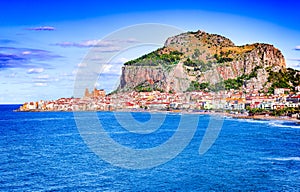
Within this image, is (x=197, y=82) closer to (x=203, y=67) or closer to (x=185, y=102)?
(x=203, y=67)

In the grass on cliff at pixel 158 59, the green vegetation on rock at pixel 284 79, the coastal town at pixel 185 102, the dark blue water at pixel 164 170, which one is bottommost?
the dark blue water at pixel 164 170

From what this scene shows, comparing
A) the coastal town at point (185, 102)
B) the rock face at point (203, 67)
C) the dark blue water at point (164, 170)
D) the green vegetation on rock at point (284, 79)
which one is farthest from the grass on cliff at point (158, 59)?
the dark blue water at point (164, 170)

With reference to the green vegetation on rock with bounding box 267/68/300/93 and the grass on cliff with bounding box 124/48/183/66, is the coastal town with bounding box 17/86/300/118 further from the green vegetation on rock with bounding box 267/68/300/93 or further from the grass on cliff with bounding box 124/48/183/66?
the grass on cliff with bounding box 124/48/183/66

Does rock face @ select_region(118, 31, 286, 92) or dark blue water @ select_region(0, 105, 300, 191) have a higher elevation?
rock face @ select_region(118, 31, 286, 92)

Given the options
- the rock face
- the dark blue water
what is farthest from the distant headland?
the dark blue water

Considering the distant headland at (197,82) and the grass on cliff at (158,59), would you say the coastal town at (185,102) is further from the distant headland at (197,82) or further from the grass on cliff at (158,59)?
the grass on cliff at (158,59)

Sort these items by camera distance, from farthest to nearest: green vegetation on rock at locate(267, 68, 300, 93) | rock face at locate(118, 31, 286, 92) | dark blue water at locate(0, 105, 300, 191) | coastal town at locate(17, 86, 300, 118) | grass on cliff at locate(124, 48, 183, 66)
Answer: grass on cliff at locate(124, 48, 183, 66), rock face at locate(118, 31, 286, 92), green vegetation on rock at locate(267, 68, 300, 93), coastal town at locate(17, 86, 300, 118), dark blue water at locate(0, 105, 300, 191)

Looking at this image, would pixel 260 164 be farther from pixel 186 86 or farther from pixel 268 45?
pixel 268 45
